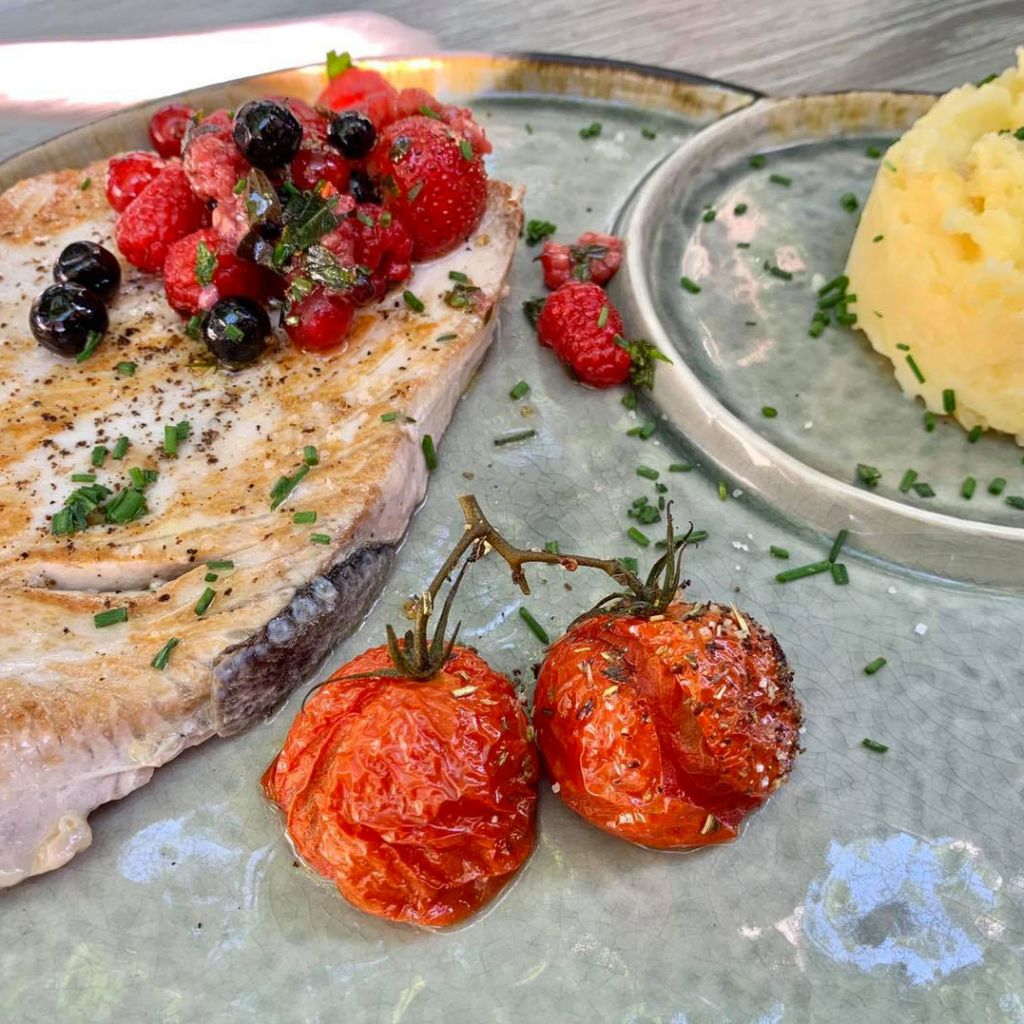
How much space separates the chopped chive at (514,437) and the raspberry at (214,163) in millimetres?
950

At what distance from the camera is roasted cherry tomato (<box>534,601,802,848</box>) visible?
5.37 ft

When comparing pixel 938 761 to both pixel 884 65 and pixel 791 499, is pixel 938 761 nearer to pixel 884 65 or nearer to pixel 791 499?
pixel 791 499

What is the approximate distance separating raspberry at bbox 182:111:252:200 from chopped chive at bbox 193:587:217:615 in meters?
1.05

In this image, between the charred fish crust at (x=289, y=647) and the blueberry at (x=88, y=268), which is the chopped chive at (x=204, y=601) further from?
the blueberry at (x=88, y=268)

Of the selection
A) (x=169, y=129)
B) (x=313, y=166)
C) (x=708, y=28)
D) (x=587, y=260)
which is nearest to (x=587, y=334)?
(x=587, y=260)

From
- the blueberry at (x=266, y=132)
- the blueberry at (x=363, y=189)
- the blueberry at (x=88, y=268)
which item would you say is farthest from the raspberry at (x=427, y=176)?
the blueberry at (x=88, y=268)

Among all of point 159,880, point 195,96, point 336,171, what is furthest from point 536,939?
point 195,96

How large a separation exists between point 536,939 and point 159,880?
2.43ft

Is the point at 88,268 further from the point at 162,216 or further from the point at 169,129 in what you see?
the point at 169,129

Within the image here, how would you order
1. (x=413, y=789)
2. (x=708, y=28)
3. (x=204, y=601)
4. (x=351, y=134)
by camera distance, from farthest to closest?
(x=708, y=28) → (x=351, y=134) → (x=204, y=601) → (x=413, y=789)

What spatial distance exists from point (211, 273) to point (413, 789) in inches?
57.1

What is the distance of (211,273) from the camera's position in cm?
229

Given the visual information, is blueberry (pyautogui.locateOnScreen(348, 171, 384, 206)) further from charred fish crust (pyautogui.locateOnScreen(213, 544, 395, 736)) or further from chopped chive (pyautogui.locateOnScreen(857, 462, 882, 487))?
chopped chive (pyautogui.locateOnScreen(857, 462, 882, 487))

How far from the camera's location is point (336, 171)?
2.35 metres
